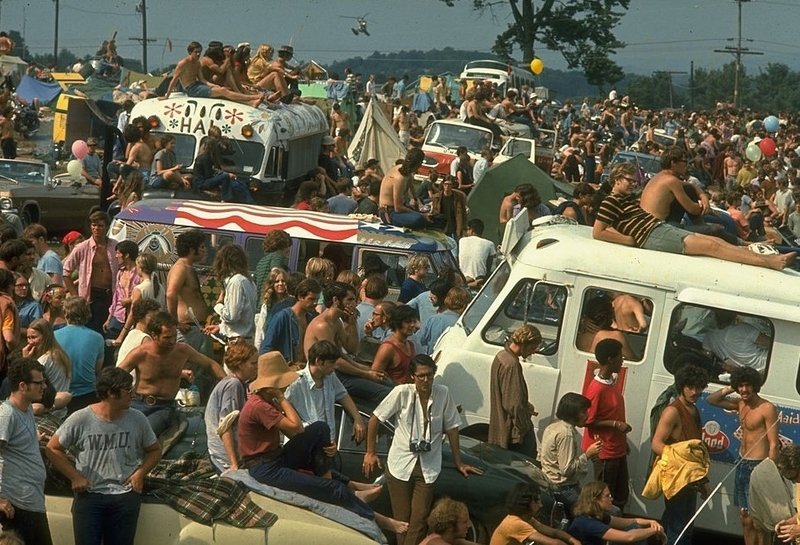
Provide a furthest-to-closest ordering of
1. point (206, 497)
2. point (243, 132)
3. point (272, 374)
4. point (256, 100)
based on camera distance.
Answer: point (256, 100), point (243, 132), point (272, 374), point (206, 497)

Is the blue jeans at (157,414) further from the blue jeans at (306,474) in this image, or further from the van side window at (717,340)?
the van side window at (717,340)

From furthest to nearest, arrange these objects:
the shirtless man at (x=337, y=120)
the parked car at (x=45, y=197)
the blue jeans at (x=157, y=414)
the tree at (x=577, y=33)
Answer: the tree at (x=577, y=33) → the shirtless man at (x=337, y=120) → the parked car at (x=45, y=197) → the blue jeans at (x=157, y=414)

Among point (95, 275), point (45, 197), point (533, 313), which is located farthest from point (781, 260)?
point (45, 197)

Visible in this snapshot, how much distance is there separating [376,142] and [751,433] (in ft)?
62.0

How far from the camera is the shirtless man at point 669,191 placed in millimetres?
12570

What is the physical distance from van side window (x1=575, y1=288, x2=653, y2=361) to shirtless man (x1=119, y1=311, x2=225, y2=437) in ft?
8.91

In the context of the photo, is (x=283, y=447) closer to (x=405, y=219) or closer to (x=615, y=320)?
(x=615, y=320)

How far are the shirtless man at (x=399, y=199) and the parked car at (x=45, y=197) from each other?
5542 mm

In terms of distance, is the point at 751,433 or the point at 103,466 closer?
the point at 103,466

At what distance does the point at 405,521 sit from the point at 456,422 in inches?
28.7

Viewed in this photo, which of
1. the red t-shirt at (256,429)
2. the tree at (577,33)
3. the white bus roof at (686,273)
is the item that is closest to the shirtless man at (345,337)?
the red t-shirt at (256,429)

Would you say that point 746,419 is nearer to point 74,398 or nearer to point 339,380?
point 339,380

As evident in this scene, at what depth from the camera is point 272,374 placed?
9484 millimetres

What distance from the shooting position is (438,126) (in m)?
29.5
